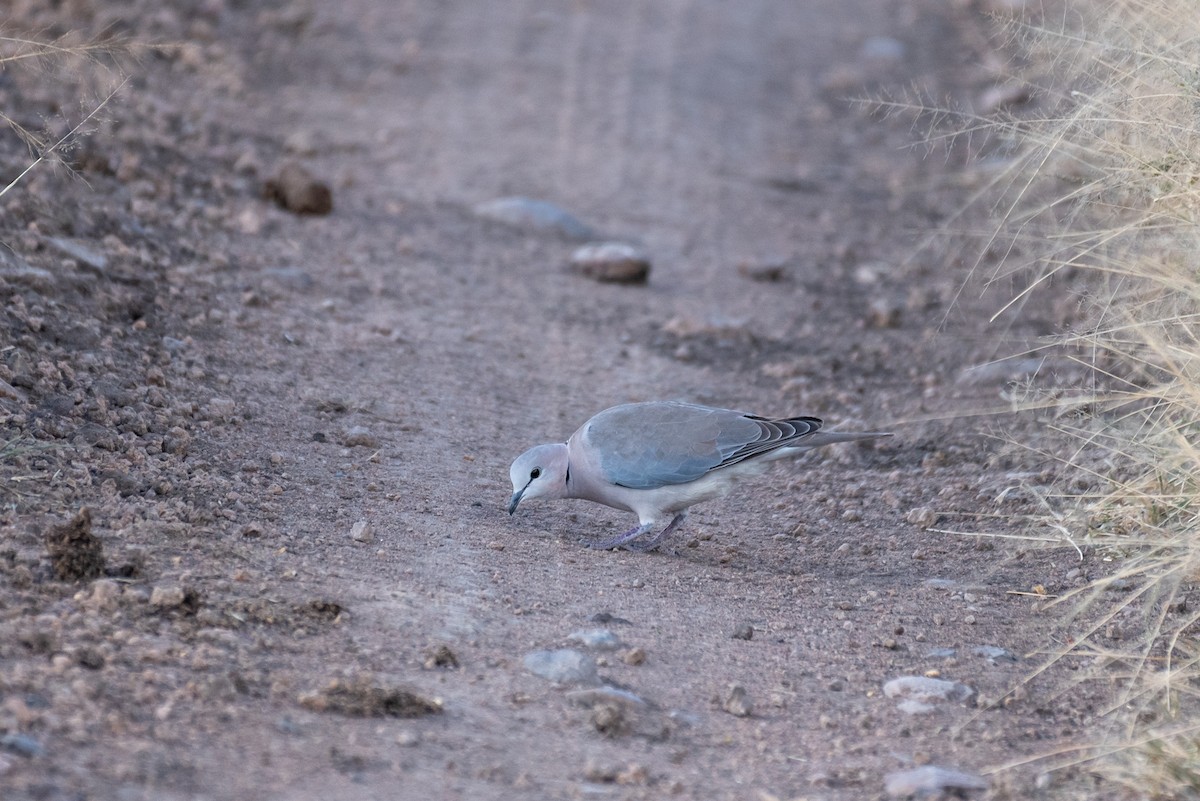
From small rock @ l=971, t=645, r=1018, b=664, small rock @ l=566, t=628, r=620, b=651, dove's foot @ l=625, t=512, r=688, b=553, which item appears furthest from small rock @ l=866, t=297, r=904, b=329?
small rock @ l=566, t=628, r=620, b=651

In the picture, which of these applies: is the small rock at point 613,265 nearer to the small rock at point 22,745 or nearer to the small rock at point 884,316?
the small rock at point 884,316

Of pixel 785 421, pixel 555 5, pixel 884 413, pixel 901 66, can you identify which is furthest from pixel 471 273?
pixel 555 5

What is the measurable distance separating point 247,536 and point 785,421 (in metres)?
1.89

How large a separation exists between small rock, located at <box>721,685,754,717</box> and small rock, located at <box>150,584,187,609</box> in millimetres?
1448

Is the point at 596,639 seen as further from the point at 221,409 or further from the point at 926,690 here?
the point at 221,409

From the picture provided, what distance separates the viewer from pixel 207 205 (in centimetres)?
739

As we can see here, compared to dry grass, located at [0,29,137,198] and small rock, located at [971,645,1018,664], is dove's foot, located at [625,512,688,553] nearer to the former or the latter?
small rock, located at [971,645,1018,664]

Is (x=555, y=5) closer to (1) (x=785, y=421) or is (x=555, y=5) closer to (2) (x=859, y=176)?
(2) (x=859, y=176)

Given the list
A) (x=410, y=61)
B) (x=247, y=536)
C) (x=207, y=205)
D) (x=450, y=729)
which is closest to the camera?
(x=450, y=729)

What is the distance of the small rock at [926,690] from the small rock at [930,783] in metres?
0.44

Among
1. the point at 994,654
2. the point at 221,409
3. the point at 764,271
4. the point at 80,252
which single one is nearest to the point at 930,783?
the point at 994,654

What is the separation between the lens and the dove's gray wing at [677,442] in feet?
15.2

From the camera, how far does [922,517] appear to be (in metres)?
5.02

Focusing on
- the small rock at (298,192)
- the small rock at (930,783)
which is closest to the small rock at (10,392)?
the small rock at (930,783)
